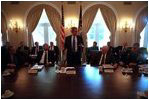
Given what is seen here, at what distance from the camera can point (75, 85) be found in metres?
2.38

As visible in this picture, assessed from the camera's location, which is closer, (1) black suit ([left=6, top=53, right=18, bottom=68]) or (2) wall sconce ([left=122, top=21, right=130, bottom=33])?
(1) black suit ([left=6, top=53, right=18, bottom=68])

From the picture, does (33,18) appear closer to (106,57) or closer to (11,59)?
(11,59)

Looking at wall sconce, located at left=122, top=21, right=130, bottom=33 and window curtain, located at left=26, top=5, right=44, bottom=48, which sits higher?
window curtain, located at left=26, top=5, right=44, bottom=48

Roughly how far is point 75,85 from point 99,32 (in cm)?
559

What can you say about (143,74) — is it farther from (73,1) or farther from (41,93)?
(73,1)

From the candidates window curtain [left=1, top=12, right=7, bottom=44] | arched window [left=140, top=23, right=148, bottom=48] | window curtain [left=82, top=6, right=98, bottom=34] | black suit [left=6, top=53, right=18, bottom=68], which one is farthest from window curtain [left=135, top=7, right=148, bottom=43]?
window curtain [left=1, top=12, right=7, bottom=44]

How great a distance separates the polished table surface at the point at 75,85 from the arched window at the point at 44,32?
4.74 metres

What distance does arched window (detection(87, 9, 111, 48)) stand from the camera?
24.9ft

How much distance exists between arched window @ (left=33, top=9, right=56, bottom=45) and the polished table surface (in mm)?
4737

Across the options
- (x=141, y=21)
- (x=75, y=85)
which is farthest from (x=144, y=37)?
(x=75, y=85)

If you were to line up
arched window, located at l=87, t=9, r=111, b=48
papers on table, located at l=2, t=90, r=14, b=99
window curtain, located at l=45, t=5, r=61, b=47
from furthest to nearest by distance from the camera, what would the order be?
arched window, located at l=87, t=9, r=111, b=48 → window curtain, located at l=45, t=5, r=61, b=47 → papers on table, located at l=2, t=90, r=14, b=99

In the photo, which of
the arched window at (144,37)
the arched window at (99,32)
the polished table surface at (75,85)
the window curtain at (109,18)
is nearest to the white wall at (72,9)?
the window curtain at (109,18)

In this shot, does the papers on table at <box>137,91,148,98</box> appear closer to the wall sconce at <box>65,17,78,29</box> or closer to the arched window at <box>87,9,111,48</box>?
the wall sconce at <box>65,17,78,29</box>

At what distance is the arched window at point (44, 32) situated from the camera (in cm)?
763
